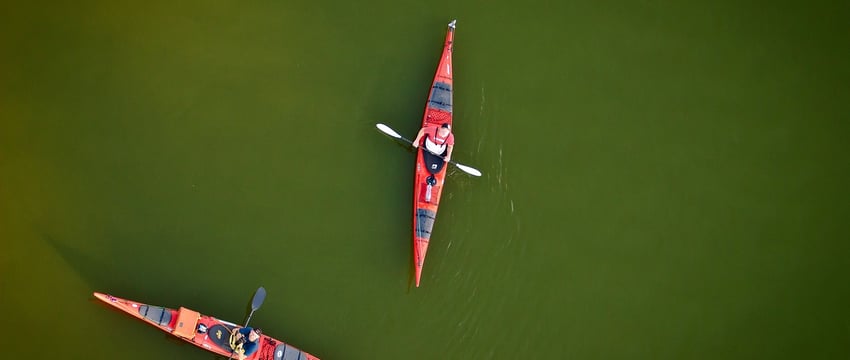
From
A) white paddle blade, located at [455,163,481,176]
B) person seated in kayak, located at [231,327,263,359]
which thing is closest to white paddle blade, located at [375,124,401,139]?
white paddle blade, located at [455,163,481,176]

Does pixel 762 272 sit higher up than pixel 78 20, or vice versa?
pixel 78 20

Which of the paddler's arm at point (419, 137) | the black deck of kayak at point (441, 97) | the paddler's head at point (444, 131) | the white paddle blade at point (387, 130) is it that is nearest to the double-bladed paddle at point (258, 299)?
the white paddle blade at point (387, 130)

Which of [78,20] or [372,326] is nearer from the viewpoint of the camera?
[372,326]

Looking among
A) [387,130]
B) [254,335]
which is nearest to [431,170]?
[387,130]

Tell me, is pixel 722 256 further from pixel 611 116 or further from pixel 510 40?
pixel 510 40

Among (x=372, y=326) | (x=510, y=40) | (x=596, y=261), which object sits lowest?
(x=372, y=326)

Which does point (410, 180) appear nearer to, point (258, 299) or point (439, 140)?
point (439, 140)

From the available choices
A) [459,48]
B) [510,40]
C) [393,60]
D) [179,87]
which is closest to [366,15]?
[393,60]
